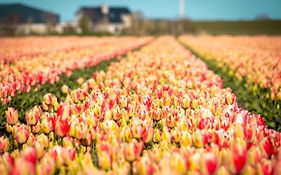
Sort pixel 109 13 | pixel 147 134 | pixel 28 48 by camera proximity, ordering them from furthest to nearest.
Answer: pixel 109 13 < pixel 28 48 < pixel 147 134

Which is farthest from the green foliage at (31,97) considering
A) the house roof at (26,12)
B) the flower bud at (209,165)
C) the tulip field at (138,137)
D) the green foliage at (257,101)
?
the house roof at (26,12)

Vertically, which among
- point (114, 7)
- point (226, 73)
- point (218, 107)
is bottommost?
point (226, 73)

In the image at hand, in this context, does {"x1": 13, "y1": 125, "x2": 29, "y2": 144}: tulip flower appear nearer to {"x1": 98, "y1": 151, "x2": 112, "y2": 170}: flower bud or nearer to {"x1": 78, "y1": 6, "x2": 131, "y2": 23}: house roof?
{"x1": 98, "y1": 151, "x2": 112, "y2": 170}: flower bud

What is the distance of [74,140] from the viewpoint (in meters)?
3.14

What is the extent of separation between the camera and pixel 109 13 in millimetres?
105438

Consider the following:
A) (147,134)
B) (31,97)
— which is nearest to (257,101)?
(31,97)

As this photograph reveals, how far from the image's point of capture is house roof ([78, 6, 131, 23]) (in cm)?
10429

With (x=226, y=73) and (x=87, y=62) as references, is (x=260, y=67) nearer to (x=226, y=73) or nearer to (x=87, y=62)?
(x=226, y=73)

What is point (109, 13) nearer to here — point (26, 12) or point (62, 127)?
point (26, 12)

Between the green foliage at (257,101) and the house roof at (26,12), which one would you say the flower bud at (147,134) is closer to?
the green foliage at (257,101)

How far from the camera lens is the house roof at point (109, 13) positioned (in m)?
104

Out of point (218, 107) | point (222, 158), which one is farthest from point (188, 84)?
point (222, 158)

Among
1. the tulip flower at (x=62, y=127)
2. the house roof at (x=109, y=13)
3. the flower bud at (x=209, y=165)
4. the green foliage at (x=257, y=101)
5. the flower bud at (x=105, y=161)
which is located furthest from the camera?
the house roof at (x=109, y=13)

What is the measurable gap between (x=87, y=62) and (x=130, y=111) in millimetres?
6983
